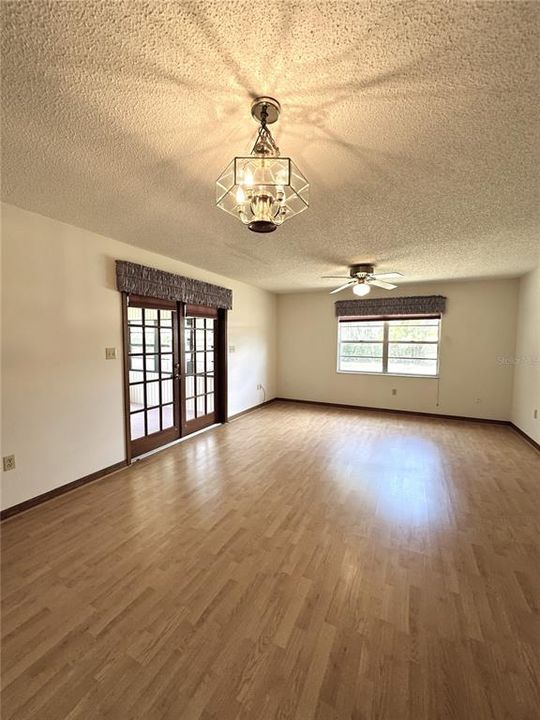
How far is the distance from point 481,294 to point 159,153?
549 cm

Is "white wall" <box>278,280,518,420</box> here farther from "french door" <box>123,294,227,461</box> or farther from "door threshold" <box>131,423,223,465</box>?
"door threshold" <box>131,423,223,465</box>

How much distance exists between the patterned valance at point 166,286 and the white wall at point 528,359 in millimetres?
4426

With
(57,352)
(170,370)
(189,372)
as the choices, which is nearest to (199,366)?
(189,372)

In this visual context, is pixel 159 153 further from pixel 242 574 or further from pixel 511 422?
pixel 511 422

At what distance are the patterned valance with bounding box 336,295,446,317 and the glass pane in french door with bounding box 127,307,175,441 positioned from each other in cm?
352

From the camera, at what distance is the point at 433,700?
4.01 feet

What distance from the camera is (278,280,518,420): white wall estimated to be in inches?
204

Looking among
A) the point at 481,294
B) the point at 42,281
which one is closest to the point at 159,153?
the point at 42,281

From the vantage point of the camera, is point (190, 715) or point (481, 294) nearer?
point (190, 715)

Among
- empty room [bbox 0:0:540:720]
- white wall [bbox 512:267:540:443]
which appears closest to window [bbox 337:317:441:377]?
white wall [bbox 512:267:540:443]

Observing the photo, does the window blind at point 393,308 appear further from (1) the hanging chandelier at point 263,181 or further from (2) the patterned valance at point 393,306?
(1) the hanging chandelier at point 263,181

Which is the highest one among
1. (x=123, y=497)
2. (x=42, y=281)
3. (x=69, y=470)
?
(x=42, y=281)

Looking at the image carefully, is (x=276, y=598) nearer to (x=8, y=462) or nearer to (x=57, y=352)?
(x=8, y=462)

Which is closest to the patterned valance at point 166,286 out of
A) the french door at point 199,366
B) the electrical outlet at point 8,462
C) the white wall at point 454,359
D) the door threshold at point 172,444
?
the french door at point 199,366
